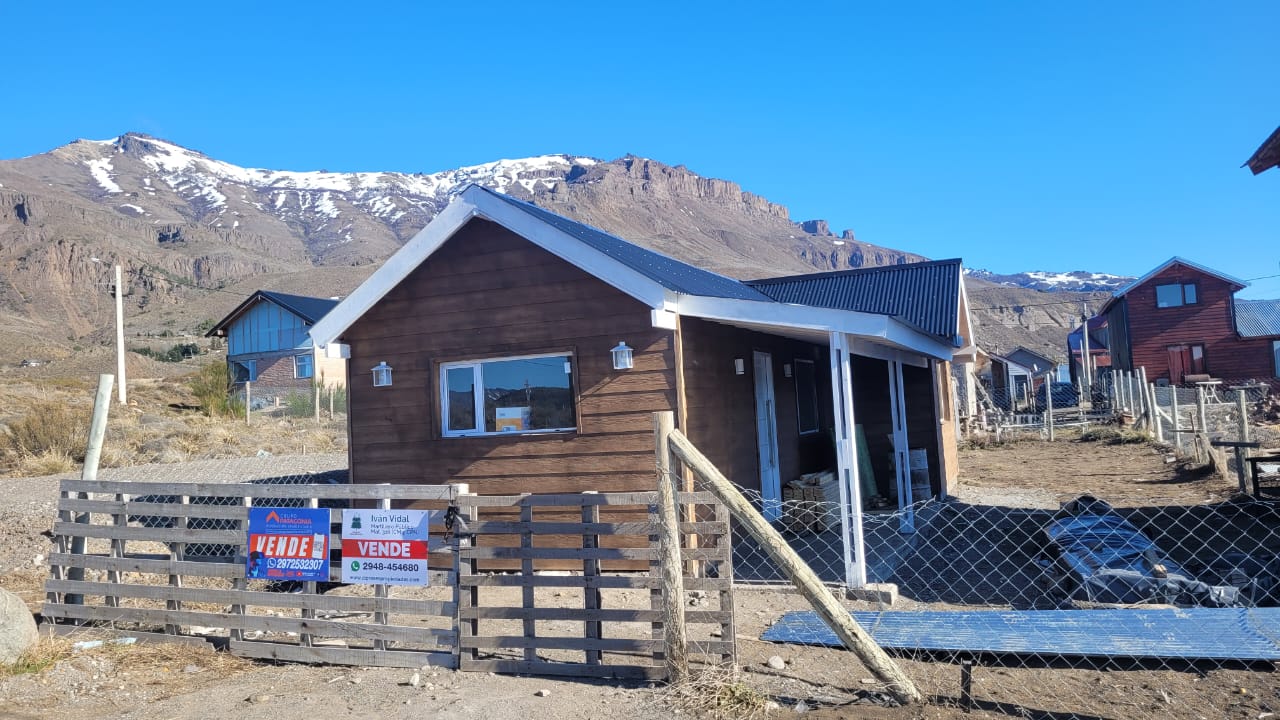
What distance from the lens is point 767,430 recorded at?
36.9 feet

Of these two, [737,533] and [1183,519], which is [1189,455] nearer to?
[1183,519]

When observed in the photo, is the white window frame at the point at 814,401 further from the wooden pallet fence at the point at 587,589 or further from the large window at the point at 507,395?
the wooden pallet fence at the point at 587,589

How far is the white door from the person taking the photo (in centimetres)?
1088

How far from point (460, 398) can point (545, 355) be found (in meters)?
1.11

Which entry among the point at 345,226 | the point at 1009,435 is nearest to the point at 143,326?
the point at 1009,435

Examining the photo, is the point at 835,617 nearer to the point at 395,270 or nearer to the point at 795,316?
the point at 795,316

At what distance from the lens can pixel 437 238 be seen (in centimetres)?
912

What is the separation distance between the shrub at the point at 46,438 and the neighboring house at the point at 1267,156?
770 inches

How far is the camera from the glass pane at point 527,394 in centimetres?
874

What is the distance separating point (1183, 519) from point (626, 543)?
6696mm

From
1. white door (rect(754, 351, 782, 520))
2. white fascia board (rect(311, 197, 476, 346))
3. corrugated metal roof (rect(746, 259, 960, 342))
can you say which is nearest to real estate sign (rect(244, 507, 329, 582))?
white fascia board (rect(311, 197, 476, 346))

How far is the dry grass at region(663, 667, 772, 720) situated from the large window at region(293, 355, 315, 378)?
3875 cm

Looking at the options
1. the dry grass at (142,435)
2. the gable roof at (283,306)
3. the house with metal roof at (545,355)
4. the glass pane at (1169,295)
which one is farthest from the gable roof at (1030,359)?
the house with metal roof at (545,355)

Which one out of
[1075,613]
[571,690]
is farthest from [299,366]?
[1075,613]
